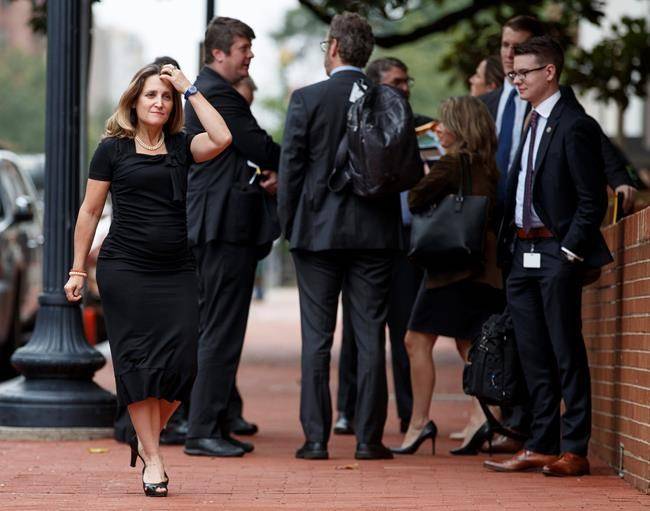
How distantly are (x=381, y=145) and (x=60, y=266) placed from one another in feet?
7.92

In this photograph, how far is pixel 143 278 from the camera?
6.69 meters

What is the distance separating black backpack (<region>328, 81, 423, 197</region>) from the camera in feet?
25.5

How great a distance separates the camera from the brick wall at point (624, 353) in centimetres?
696

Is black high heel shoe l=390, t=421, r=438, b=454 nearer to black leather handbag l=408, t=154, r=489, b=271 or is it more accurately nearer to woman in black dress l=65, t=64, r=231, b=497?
black leather handbag l=408, t=154, r=489, b=271

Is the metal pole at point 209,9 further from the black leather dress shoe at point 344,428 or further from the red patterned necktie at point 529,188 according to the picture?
the red patterned necktie at point 529,188

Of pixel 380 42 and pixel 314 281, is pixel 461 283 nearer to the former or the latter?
pixel 314 281

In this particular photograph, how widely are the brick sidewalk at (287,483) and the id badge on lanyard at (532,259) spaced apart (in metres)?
1.05

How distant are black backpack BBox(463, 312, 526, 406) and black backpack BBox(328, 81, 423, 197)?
35.5 inches

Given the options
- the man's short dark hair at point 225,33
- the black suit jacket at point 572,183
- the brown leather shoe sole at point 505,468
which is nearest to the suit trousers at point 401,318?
the brown leather shoe sole at point 505,468

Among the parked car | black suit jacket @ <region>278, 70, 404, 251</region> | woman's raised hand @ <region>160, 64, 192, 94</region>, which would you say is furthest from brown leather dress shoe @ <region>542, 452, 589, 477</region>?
the parked car

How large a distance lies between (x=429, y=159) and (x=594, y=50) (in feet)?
25.2

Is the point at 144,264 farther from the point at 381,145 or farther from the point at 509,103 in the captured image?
the point at 509,103

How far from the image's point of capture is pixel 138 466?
7.72 meters

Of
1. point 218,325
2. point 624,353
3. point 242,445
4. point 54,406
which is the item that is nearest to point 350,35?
point 218,325
